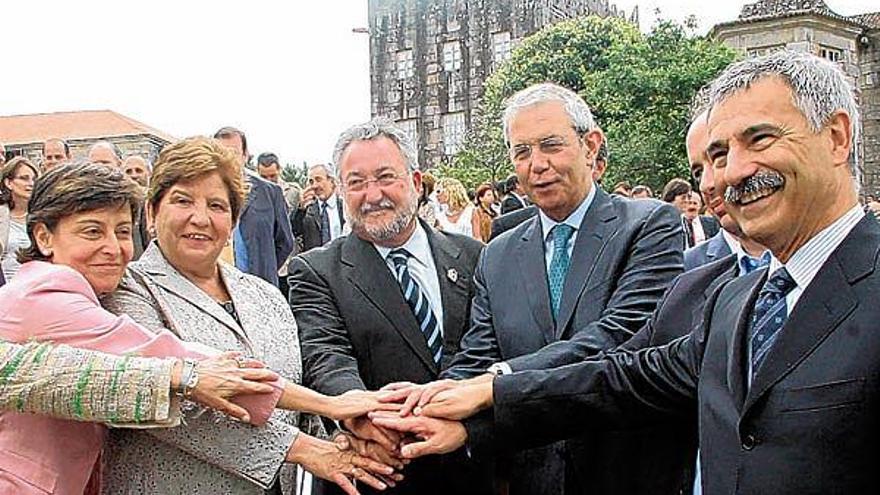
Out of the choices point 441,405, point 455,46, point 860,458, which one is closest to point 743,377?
point 860,458

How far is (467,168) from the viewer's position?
44.3 meters

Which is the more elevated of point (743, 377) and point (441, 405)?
point (743, 377)

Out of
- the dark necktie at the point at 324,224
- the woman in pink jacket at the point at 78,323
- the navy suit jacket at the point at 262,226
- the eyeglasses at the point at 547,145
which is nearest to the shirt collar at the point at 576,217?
the eyeglasses at the point at 547,145

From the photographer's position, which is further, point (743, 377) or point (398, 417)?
point (398, 417)

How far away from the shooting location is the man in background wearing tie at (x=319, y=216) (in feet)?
37.2

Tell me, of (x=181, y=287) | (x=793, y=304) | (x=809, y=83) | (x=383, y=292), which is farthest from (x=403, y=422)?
(x=809, y=83)

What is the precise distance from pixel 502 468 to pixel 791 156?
74.5 inches

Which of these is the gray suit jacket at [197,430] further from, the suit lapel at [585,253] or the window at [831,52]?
the window at [831,52]

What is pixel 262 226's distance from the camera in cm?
826

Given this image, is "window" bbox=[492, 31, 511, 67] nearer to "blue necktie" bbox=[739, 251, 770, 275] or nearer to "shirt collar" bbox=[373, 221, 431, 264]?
"shirt collar" bbox=[373, 221, 431, 264]

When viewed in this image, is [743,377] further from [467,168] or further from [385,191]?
[467,168]

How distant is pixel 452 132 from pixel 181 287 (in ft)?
192

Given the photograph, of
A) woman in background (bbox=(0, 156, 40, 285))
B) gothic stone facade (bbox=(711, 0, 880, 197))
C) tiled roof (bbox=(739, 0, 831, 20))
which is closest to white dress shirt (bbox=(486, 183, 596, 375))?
woman in background (bbox=(0, 156, 40, 285))

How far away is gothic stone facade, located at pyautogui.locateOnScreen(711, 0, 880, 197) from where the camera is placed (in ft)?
99.7
